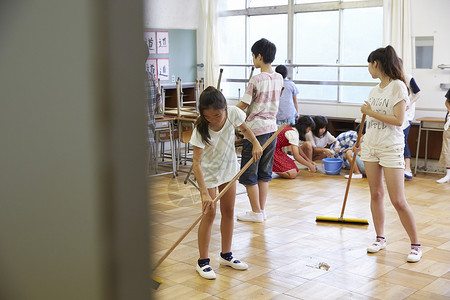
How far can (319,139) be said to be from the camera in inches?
284

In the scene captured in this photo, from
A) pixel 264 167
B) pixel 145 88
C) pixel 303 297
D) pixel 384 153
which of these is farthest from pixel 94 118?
pixel 264 167

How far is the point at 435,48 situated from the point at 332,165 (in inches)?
78.6

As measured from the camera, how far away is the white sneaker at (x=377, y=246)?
3.82 metres

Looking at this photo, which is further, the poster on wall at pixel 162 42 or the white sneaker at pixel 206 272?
Answer: the poster on wall at pixel 162 42

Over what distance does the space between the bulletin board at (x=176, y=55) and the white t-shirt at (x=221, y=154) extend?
540cm

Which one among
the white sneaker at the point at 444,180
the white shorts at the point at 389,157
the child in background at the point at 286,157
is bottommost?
the white sneaker at the point at 444,180

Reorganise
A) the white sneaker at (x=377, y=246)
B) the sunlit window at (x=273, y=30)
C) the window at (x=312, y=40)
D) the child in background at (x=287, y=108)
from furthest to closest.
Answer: the sunlit window at (x=273, y=30), the window at (x=312, y=40), the child in background at (x=287, y=108), the white sneaker at (x=377, y=246)

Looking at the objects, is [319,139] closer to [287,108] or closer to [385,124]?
[287,108]

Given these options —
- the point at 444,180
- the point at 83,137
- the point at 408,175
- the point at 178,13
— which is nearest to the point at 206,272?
the point at 83,137

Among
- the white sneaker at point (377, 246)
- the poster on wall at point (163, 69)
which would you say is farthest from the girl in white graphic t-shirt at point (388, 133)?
the poster on wall at point (163, 69)

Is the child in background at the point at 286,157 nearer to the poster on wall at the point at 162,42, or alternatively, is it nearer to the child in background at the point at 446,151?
the child in background at the point at 446,151

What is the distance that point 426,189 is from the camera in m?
5.94

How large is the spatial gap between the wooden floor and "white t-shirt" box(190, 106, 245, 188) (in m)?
0.44

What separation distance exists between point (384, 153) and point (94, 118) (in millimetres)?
3309
